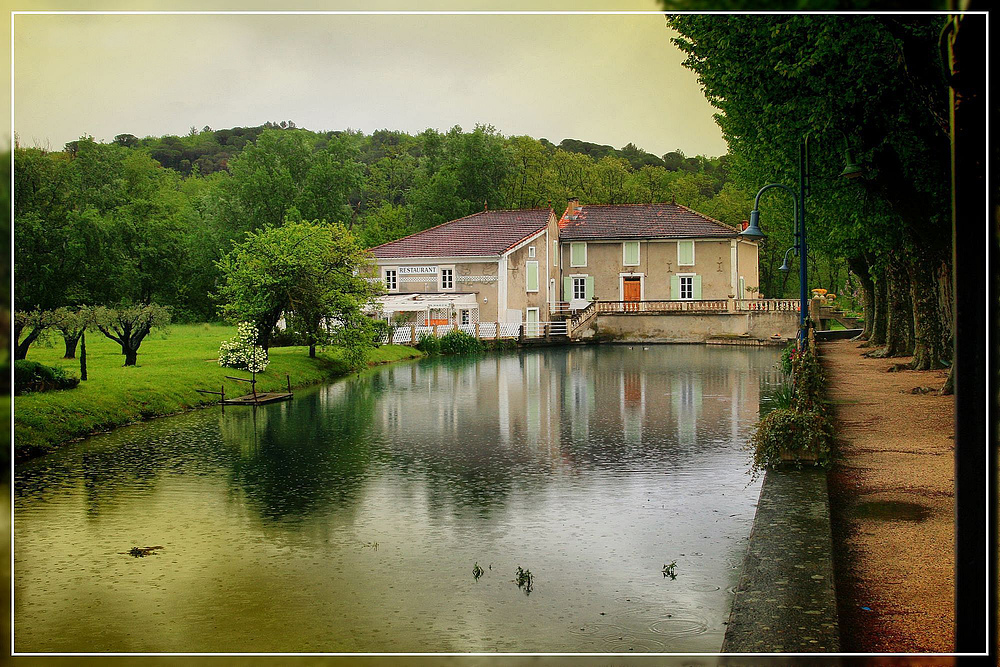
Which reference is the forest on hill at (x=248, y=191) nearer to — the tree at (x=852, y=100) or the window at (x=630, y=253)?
the window at (x=630, y=253)

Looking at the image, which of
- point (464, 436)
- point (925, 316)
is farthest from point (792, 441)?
point (925, 316)

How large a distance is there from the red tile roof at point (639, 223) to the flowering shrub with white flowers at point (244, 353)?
26238 millimetres

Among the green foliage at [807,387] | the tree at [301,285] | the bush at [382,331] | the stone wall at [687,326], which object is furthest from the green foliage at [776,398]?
the stone wall at [687,326]

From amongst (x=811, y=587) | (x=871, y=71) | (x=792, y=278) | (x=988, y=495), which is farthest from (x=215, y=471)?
(x=792, y=278)

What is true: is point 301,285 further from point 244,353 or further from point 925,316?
point 925,316

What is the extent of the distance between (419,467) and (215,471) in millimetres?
2513

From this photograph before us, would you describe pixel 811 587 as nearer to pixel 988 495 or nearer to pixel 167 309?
pixel 988 495

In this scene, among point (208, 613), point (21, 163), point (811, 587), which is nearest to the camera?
point (811, 587)

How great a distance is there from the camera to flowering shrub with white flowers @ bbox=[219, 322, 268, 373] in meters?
20.9

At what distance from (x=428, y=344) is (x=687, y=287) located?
51.9ft

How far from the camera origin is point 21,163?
478 inches

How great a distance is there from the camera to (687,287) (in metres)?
44.7

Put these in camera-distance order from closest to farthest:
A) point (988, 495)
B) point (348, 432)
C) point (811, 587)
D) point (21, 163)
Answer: point (988, 495) < point (811, 587) < point (21, 163) < point (348, 432)

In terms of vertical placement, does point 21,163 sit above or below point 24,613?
above
